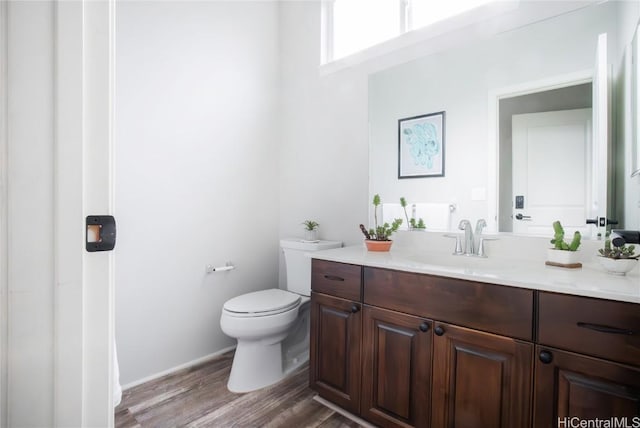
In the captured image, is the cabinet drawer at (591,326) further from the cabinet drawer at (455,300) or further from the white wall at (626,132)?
the white wall at (626,132)

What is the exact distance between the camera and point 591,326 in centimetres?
95

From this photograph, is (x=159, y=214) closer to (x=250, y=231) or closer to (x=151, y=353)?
(x=250, y=231)

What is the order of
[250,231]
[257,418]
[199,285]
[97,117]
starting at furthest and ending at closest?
1. [250,231]
2. [199,285]
3. [257,418]
4. [97,117]

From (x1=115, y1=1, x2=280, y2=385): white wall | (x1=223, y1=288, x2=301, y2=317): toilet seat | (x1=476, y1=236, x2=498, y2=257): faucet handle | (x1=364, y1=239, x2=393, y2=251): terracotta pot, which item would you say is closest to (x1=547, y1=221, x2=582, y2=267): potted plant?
(x1=476, y1=236, x2=498, y2=257): faucet handle

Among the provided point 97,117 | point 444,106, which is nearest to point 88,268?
point 97,117

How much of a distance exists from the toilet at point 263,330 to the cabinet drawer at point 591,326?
1.09 meters

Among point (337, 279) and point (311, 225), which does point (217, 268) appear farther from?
point (337, 279)

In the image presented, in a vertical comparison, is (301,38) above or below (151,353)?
above

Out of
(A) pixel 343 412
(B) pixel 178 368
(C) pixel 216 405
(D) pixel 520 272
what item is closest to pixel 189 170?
(B) pixel 178 368

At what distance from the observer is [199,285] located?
6.99 ft

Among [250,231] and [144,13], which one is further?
[250,231]

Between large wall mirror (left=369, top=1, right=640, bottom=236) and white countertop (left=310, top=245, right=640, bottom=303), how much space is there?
21 cm

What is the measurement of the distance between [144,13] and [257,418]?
2.32 meters

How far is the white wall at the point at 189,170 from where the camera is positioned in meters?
1.82
